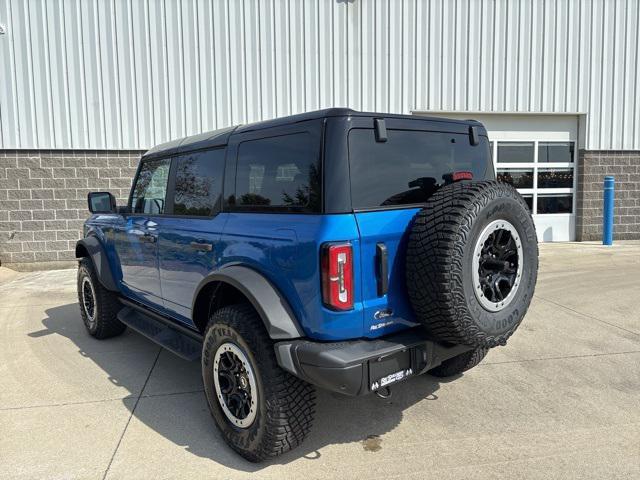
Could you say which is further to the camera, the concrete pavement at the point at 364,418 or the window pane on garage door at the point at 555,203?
the window pane on garage door at the point at 555,203

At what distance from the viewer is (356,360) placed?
2340 mm

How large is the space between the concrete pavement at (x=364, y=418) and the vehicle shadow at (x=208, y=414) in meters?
0.01

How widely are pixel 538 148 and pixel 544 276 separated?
4.49 meters

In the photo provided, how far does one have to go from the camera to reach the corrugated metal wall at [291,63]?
8.95 metres

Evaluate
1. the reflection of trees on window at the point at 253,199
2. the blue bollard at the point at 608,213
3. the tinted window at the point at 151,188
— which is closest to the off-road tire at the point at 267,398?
the reflection of trees on window at the point at 253,199

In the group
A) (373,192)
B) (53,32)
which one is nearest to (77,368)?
(373,192)

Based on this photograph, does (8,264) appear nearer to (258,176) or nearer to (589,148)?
→ (258,176)

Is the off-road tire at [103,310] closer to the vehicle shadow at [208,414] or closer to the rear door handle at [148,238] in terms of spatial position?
the vehicle shadow at [208,414]

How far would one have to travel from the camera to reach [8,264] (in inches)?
360

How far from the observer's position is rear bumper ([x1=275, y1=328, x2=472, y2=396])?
234cm

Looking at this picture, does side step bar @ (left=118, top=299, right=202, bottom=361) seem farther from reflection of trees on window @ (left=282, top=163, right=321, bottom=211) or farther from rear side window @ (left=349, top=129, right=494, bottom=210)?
rear side window @ (left=349, top=129, right=494, bottom=210)

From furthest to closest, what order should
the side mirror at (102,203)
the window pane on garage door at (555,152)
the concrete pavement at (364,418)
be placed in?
the window pane on garage door at (555,152) → the side mirror at (102,203) → the concrete pavement at (364,418)

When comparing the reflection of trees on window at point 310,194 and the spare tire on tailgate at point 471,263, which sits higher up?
the reflection of trees on window at point 310,194

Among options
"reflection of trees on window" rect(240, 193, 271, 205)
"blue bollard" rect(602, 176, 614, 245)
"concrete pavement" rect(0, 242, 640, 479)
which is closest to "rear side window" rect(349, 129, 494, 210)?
"reflection of trees on window" rect(240, 193, 271, 205)
